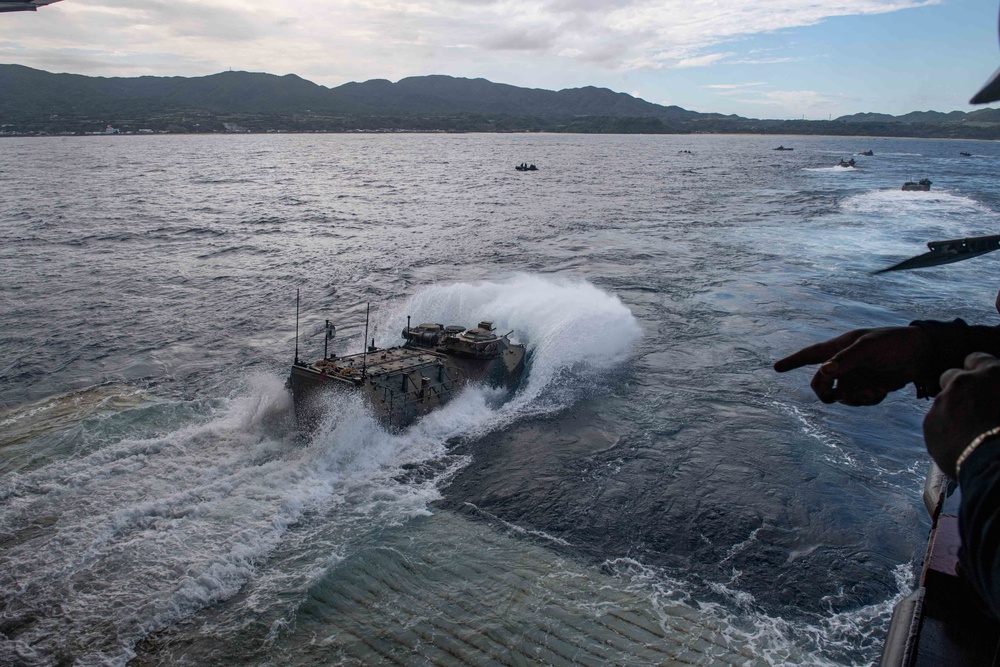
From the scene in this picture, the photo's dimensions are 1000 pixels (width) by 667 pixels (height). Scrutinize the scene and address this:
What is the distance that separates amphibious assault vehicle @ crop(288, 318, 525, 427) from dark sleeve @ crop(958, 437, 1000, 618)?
57.0 ft

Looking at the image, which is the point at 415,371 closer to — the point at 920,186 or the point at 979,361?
the point at 979,361

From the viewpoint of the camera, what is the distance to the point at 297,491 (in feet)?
53.2

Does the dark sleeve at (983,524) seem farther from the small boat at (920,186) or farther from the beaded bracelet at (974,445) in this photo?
the small boat at (920,186)

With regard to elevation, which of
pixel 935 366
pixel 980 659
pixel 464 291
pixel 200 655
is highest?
pixel 935 366

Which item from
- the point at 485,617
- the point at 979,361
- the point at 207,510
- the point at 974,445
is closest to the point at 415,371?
the point at 207,510

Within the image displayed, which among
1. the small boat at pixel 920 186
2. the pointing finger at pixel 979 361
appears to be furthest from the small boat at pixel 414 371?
the small boat at pixel 920 186

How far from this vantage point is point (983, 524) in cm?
206

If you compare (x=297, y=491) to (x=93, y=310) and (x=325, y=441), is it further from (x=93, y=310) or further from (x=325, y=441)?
(x=93, y=310)

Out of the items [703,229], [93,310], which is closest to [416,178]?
[703,229]

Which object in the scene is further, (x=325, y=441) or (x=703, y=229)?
(x=703, y=229)

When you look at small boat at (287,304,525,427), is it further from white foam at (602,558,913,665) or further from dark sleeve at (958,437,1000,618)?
dark sleeve at (958,437,1000,618)

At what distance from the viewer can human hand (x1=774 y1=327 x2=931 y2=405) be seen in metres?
3.00

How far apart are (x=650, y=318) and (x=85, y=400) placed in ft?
73.3

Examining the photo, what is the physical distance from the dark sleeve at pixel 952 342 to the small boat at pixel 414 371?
16.7m
